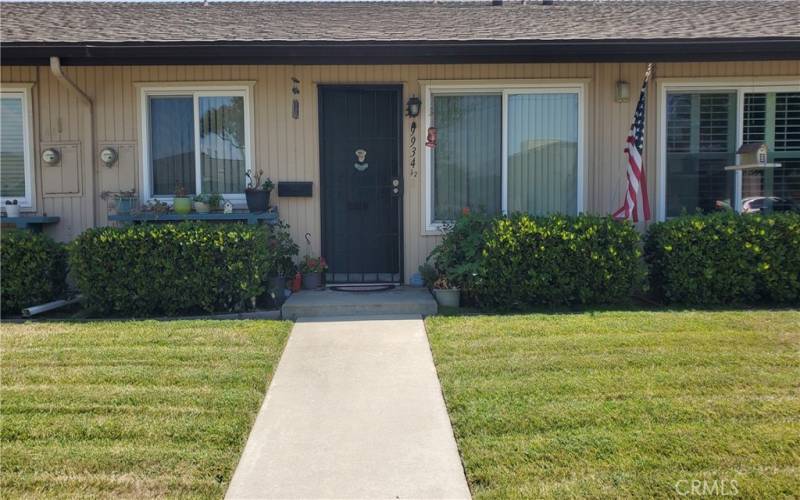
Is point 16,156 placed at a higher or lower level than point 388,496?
higher

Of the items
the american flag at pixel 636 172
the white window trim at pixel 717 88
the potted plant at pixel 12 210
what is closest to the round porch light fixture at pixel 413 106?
the american flag at pixel 636 172

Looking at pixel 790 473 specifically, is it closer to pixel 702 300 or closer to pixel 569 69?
pixel 702 300

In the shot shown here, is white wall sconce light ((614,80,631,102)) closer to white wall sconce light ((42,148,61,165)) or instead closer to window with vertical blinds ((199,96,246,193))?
window with vertical blinds ((199,96,246,193))

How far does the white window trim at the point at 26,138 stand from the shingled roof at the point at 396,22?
0.63m

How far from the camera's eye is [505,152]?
7.63 m

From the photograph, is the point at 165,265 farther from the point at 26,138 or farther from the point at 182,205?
the point at 26,138

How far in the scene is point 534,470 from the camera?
321cm

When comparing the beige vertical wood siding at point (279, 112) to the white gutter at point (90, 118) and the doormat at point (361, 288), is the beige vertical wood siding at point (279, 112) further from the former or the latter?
the doormat at point (361, 288)

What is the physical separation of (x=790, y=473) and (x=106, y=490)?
11.0 feet

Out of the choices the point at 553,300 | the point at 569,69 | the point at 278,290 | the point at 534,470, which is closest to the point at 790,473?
the point at 534,470

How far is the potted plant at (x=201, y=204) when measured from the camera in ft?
23.5

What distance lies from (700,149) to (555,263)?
286 centimetres

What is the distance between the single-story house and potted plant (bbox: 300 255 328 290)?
28 cm

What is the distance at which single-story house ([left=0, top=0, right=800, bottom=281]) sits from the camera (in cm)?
744
